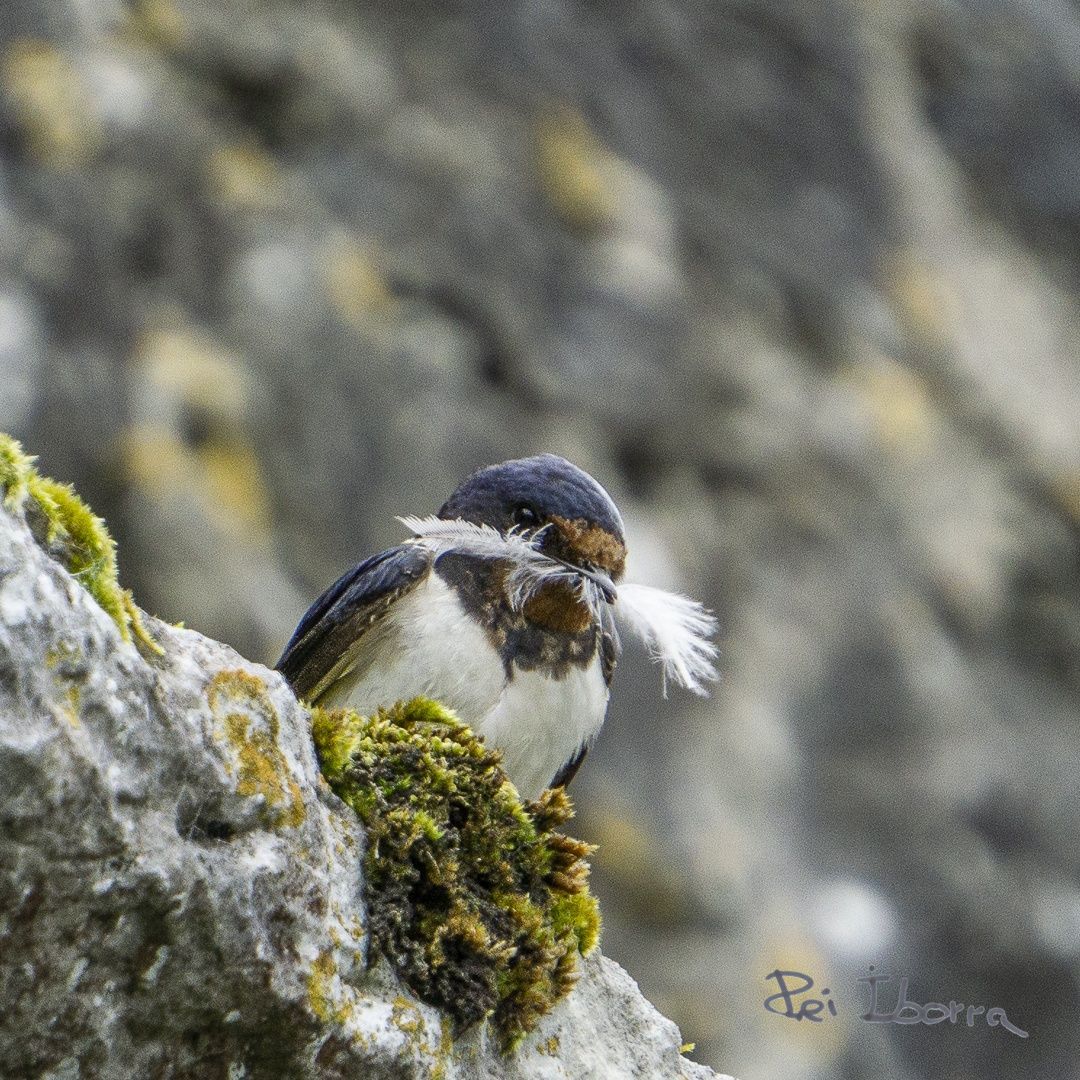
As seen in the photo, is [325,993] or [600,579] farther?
[600,579]

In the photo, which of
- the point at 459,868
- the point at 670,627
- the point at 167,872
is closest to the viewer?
the point at 167,872

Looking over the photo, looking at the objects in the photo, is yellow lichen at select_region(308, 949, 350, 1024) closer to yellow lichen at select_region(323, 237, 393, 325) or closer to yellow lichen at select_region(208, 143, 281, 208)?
yellow lichen at select_region(323, 237, 393, 325)

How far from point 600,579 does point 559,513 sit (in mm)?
280

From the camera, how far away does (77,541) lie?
2791 millimetres

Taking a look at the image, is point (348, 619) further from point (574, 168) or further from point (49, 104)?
point (574, 168)

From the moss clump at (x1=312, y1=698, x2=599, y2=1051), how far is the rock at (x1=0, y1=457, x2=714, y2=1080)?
0.08 m

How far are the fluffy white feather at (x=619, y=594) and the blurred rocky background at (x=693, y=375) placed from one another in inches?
274

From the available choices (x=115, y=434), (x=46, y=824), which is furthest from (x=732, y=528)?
(x=46, y=824)

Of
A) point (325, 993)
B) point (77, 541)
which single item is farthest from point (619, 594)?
point (77, 541)

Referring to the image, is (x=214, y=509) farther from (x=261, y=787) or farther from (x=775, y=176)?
(x=261, y=787)

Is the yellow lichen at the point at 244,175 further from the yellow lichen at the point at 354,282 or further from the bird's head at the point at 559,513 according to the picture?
the bird's head at the point at 559,513

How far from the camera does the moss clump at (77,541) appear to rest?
106 inches

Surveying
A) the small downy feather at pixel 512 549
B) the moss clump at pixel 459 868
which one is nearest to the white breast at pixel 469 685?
the small downy feather at pixel 512 549

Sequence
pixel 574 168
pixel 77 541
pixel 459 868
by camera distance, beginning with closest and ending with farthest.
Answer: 1. pixel 77 541
2. pixel 459 868
3. pixel 574 168
